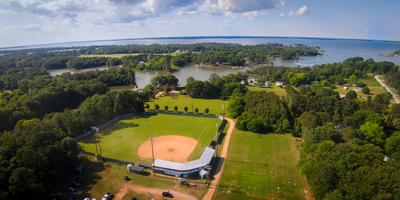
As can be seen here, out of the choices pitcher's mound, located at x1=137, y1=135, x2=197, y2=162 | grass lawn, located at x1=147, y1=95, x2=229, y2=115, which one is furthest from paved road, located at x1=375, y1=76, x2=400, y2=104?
pitcher's mound, located at x1=137, y1=135, x2=197, y2=162

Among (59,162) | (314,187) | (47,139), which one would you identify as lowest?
(314,187)

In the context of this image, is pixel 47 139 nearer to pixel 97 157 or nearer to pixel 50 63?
pixel 97 157

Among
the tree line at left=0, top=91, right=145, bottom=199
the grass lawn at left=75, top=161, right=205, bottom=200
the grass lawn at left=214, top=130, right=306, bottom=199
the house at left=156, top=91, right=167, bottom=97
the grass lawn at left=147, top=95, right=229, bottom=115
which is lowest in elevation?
the grass lawn at left=214, top=130, right=306, bottom=199

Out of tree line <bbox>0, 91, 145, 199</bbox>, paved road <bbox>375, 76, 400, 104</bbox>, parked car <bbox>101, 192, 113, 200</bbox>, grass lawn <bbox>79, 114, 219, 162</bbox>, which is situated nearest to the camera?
tree line <bbox>0, 91, 145, 199</bbox>

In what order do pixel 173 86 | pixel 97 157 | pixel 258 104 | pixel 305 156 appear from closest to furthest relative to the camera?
pixel 305 156 < pixel 97 157 < pixel 258 104 < pixel 173 86

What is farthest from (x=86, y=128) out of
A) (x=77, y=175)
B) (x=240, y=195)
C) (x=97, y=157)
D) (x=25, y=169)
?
(x=240, y=195)

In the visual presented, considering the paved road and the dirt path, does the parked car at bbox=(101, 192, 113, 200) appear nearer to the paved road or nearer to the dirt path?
the dirt path
